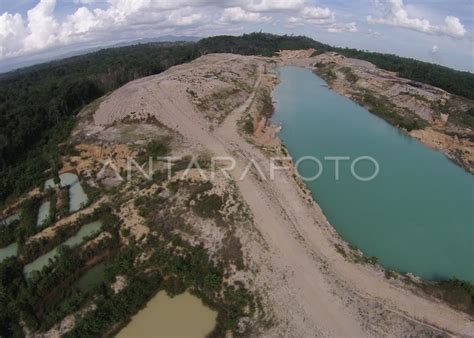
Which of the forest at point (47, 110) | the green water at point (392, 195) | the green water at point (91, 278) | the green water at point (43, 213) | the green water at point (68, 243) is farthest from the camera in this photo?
the forest at point (47, 110)

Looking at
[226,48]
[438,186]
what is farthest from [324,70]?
[438,186]

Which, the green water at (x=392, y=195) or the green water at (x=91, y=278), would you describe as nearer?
the green water at (x=91, y=278)

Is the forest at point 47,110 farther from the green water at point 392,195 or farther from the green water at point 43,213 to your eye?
the green water at point 392,195

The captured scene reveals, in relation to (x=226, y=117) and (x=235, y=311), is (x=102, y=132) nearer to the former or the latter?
(x=226, y=117)

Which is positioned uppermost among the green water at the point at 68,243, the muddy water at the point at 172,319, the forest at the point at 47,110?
the forest at the point at 47,110

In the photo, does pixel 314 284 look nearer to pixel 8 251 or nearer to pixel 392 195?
pixel 392 195

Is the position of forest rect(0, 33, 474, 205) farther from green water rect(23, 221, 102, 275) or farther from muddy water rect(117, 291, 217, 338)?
muddy water rect(117, 291, 217, 338)

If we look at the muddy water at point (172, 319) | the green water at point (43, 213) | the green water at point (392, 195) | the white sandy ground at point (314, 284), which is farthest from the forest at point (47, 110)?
the green water at point (392, 195)
